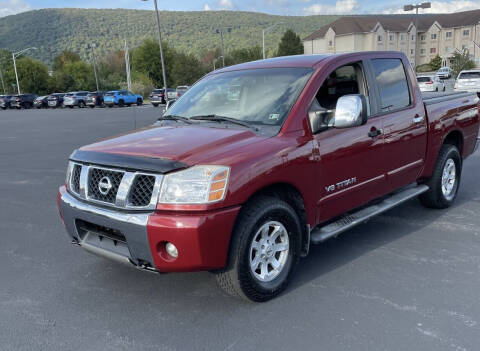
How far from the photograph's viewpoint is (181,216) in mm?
3086

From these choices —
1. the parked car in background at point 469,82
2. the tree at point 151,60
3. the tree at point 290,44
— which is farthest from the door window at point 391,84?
the tree at point 151,60

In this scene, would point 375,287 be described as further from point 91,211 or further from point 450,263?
point 91,211

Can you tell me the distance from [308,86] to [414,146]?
70.2 inches

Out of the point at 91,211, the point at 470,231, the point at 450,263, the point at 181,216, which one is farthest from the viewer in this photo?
the point at 470,231

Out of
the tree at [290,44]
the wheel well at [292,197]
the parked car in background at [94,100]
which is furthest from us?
the tree at [290,44]

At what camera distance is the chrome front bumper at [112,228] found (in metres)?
3.17

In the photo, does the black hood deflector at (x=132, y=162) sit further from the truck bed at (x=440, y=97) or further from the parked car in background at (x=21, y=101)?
the parked car in background at (x=21, y=101)

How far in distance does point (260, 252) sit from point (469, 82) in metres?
23.9

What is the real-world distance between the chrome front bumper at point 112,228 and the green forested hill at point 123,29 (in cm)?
13413

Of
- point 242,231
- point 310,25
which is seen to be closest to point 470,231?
point 242,231

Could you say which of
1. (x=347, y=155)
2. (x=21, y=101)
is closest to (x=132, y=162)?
(x=347, y=155)

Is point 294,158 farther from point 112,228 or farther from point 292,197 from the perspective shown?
point 112,228

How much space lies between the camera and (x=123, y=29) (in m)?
144

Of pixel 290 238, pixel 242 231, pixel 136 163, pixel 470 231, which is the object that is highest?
pixel 136 163
